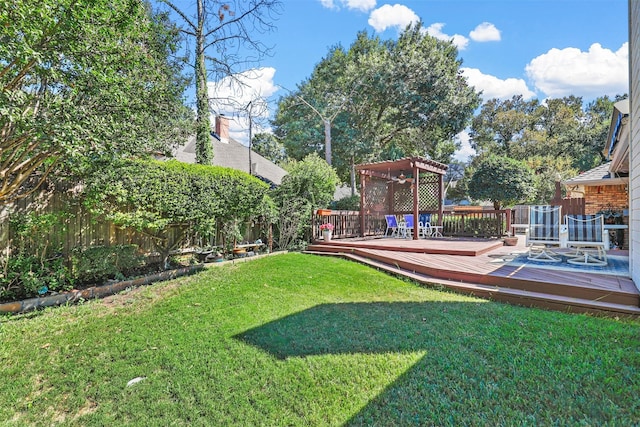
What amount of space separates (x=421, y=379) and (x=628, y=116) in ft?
17.6

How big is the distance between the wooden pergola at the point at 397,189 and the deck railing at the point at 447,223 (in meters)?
0.34

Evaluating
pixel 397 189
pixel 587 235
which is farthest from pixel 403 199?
pixel 587 235

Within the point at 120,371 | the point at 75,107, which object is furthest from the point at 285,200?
the point at 120,371

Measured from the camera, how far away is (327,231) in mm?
9773

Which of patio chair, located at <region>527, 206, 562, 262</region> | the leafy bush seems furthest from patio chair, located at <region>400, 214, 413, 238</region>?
the leafy bush

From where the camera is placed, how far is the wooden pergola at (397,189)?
10914 millimetres

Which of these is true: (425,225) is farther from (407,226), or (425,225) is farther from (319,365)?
(319,365)

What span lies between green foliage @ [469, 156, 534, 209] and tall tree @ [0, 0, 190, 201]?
13378mm

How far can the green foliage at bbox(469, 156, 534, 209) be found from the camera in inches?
523

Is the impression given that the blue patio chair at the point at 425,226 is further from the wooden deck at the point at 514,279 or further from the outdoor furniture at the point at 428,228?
the wooden deck at the point at 514,279

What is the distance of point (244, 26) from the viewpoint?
369 inches

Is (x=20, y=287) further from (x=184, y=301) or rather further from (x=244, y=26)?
(x=244, y=26)

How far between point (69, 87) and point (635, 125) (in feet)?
27.7

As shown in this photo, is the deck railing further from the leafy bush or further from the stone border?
the leafy bush
